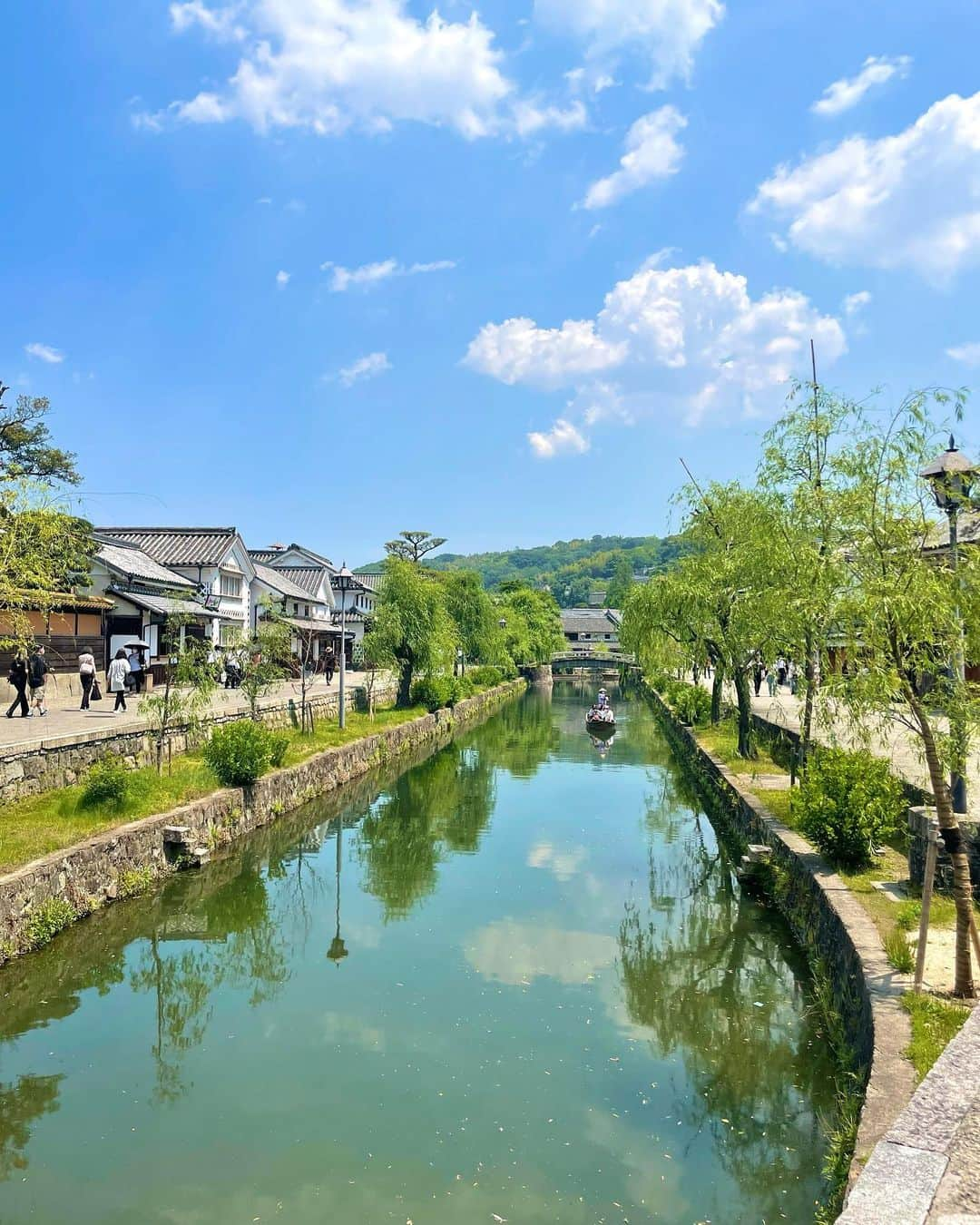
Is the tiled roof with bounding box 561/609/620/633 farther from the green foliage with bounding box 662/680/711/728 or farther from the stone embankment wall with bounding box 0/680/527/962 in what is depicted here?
the stone embankment wall with bounding box 0/680/527/962

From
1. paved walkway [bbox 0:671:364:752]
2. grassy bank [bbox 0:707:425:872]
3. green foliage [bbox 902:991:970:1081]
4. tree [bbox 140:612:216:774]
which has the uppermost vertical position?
tree [bbox 140:612:216:774]

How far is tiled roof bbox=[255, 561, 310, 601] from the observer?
45.2 metres

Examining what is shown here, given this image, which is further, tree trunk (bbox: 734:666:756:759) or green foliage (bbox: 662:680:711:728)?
green foliage (bbox: 662:680:711:728)

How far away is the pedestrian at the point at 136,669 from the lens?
25.2 meters

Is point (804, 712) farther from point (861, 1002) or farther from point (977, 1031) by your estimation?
point (977, 1031)

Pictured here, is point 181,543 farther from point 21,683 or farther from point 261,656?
point 21,683

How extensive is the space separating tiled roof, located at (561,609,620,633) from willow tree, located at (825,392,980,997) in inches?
3647

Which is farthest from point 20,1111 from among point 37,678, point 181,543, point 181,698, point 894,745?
point 181,543

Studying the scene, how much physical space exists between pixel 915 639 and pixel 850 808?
13.7ft

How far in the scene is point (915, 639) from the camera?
23.0ft

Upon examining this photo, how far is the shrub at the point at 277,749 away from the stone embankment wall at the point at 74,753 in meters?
1.59

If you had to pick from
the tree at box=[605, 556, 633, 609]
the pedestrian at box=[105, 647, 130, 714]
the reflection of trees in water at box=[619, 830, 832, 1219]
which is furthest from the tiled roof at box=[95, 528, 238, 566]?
the tree at box=[605, 556, 633, 609]

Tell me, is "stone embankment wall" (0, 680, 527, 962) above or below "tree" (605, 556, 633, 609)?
below

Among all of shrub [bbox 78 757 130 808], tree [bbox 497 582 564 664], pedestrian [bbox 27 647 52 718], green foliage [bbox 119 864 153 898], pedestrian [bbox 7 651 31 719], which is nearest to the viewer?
green foliage [bbox 119 864 153 898]
